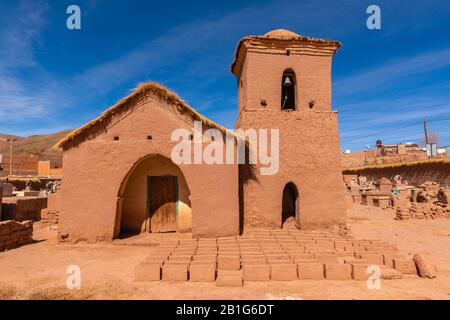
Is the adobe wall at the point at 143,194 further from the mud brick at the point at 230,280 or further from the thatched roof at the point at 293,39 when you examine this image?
the thatched roof at the point at 293,39

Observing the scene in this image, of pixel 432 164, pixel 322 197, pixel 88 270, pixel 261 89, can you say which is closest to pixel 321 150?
pixel 322 197

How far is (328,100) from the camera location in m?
11.8

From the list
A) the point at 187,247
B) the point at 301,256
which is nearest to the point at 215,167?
the point at 187,247

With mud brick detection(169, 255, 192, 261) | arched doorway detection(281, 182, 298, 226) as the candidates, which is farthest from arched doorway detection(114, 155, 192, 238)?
arched doorway detection(281, 182, 298, 226)

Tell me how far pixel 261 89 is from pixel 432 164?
22569mm

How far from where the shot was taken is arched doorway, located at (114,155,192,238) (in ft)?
36.2

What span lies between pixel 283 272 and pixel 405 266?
3.05 meters

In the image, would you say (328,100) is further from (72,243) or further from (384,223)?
(72,243)

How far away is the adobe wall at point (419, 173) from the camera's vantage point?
24859 millimetres

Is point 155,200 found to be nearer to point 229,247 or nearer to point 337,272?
point 229,247

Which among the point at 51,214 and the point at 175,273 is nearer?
the point at 175,273

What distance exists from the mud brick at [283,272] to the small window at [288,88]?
301 inches

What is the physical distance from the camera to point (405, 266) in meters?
6.86

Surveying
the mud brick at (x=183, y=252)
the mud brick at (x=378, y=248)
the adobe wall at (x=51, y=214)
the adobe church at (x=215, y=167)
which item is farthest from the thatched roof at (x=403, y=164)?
the adobe wall at (x=51, y=214)
